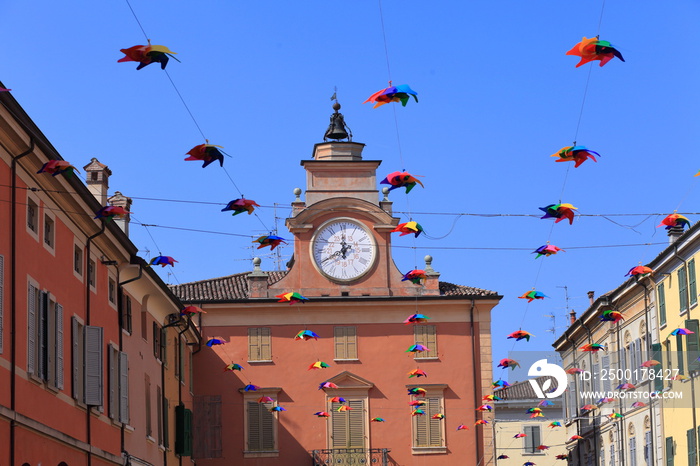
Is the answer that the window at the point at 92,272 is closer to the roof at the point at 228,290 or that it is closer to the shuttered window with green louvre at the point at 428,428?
the roof at the point at 228,290

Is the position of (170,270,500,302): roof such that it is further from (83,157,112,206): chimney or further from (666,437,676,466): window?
(83,157,112,206): chimney

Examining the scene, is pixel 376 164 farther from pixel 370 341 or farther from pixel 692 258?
pixel 692 258

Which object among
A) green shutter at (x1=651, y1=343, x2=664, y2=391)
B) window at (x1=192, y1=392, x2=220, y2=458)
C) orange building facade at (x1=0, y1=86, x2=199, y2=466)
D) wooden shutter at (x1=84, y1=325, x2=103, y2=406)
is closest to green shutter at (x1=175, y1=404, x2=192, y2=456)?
orange building facade at (x1=0, y1=86, x2=199, y2=466)

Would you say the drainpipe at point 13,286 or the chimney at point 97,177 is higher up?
the chimney at point 97,177

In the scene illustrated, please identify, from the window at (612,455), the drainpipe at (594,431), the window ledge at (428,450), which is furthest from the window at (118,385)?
the drainpipe at (594,431)

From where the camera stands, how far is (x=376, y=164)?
47.9 metres

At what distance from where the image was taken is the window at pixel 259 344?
46562 millimetres

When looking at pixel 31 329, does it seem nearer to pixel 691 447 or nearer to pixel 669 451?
pixel 691 447

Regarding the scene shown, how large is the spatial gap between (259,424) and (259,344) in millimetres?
2808

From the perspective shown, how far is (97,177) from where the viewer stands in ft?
113

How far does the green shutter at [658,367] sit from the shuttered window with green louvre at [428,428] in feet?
28.9

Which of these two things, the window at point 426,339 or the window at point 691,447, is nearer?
the window at point 691,447

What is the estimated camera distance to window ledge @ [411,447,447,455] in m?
46.3

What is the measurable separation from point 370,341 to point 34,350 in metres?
24.8
